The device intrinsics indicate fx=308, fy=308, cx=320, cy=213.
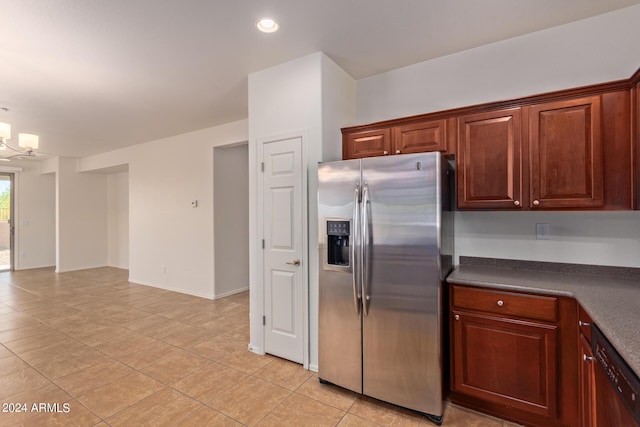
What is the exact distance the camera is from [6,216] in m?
7.29

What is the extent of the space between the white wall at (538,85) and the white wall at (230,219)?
121 inches

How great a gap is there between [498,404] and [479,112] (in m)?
1.98

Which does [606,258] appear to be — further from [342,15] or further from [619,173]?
[342,15]

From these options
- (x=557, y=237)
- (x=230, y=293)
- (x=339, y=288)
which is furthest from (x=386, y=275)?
(x=230, y=293)

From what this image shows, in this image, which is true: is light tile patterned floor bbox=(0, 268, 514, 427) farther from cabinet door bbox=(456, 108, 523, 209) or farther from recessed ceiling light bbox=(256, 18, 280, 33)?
recessed ceiling light bbox=(256, 18, 280, 33)

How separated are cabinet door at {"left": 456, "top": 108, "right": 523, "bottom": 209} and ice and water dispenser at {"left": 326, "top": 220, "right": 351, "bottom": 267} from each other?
35.9 inches

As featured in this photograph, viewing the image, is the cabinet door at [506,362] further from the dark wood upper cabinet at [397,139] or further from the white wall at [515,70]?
the white wall at [515,70]

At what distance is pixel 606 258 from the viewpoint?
2.12m

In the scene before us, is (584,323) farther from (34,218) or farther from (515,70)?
(34,218)

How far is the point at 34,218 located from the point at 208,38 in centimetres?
821

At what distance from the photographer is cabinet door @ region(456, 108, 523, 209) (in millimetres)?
2121

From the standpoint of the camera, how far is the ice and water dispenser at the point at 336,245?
2289 millimetres

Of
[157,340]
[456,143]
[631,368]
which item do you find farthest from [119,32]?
[631,368]

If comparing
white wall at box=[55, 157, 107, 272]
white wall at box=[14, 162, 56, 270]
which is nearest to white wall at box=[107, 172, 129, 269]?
white wall at box=[55, 157, 107, 272]
